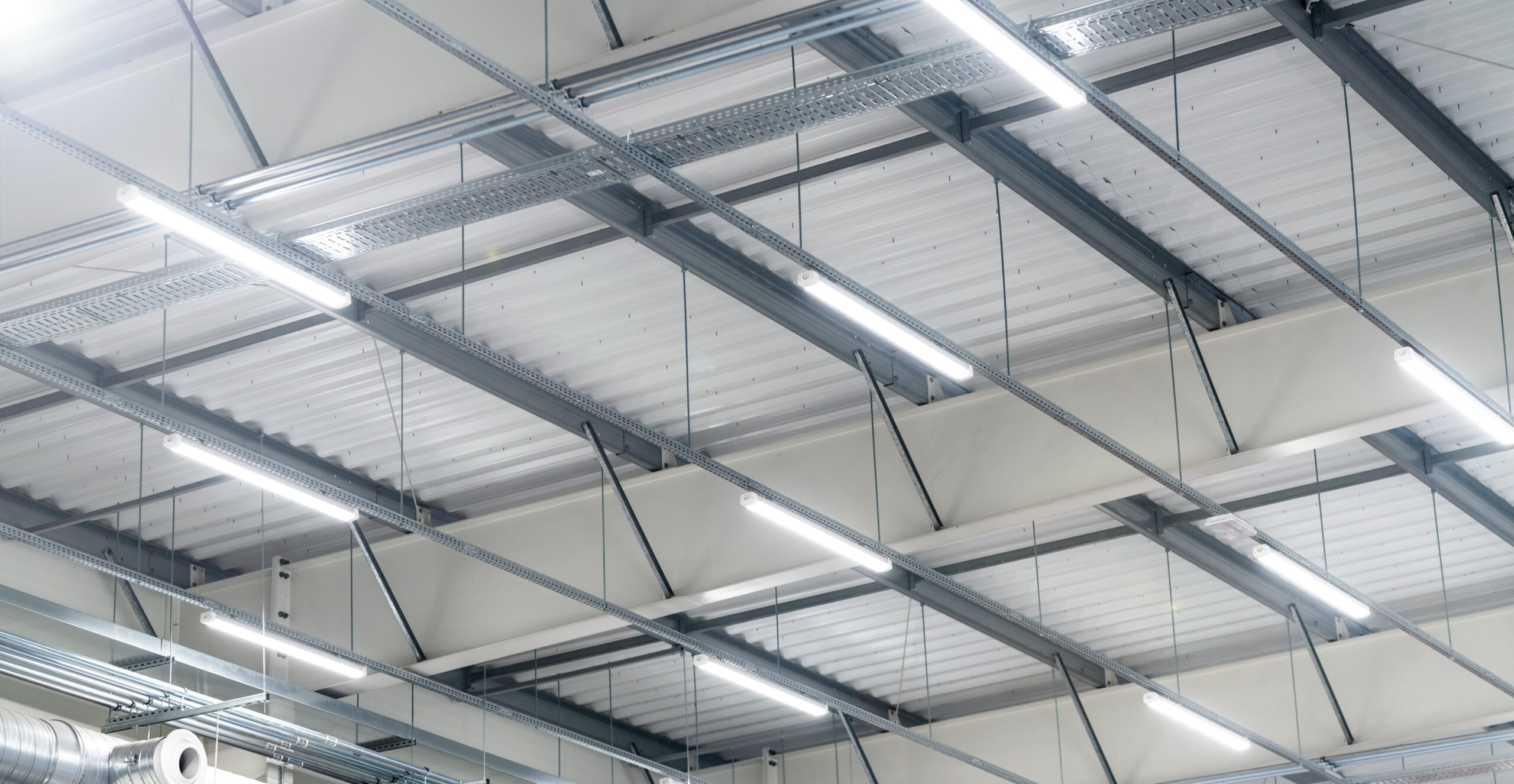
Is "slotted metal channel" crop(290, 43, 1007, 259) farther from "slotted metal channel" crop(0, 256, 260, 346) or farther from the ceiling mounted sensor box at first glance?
the ceiling mounted sensor box

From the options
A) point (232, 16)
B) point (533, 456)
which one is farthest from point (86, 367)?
point (232, 16)

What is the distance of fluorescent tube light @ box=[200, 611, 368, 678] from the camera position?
1554 centimetres

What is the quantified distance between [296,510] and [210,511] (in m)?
0.95

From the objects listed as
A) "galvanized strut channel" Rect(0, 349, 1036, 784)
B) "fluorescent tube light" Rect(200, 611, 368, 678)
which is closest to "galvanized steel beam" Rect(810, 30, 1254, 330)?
"galvanized strut channel" Rect(0, 349, 1036, 784)

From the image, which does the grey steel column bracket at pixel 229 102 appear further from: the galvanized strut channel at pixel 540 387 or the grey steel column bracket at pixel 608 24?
the grey steel column bracket at pixel 608 24

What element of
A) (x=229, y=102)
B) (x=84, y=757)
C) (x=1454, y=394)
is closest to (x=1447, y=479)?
(x=1454, y=394)

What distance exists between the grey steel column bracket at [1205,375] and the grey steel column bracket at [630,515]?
5.36 m

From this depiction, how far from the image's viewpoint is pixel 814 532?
46.1 feet

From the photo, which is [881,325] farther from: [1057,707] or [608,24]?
[1057,707]

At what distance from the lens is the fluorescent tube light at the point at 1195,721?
60.9 ft

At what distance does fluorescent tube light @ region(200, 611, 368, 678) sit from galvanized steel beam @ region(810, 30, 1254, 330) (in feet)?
25.7

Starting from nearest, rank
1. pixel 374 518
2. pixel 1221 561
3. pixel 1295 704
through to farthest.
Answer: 1. pixel 374 518
2. pixel 1221 561
3. pixel 1295 704

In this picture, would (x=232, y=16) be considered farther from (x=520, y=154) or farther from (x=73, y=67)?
(x=520, y=154)

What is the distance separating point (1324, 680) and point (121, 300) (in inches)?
575
